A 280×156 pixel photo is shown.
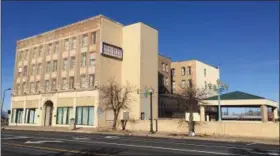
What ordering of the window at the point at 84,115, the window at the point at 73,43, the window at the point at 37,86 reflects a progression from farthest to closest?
the window at the point at 37,86, the window at the point at 73,43, the window at the point at 84,115

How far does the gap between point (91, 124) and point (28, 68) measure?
71.3ft

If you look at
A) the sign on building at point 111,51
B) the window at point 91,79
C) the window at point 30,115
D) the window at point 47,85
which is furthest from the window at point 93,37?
the window at point 30,115

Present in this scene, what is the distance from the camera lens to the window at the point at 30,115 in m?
53.9

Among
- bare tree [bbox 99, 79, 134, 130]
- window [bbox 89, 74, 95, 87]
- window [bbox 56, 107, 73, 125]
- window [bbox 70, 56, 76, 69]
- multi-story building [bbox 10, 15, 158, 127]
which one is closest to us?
bare tree [bbox 99, 79, 134, 130]

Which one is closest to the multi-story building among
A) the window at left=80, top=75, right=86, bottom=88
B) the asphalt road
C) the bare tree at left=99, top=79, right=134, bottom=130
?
the window at left=80, top=75, right=86, bottom=88

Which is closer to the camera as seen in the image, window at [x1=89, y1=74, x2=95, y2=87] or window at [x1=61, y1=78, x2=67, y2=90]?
window at [x1=89, y1=74, x2=95, y2=87]

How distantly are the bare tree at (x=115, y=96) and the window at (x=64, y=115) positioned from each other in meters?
7.32

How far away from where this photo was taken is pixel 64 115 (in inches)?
1896

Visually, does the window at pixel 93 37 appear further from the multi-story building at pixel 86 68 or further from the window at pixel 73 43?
the window at pixel 73 43

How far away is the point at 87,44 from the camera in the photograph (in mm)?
46781

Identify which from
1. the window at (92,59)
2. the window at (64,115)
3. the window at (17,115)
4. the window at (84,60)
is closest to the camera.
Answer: the window at (92,59)

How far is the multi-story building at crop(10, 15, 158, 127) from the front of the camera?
4462cm

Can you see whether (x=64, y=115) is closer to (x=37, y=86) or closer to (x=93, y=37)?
(x=37, y=86)

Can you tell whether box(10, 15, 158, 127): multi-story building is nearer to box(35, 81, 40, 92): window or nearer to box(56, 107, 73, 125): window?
box(56, 107, 73, 125): window
